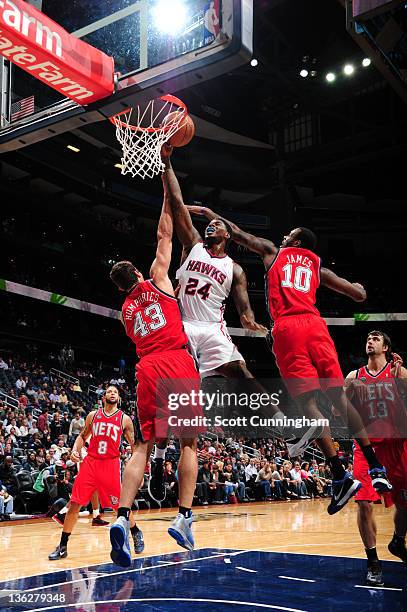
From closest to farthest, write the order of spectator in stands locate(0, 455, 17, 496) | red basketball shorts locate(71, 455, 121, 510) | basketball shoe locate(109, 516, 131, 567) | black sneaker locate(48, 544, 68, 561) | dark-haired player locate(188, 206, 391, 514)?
1. basketball shoe locate(109, 516, 131, 567)
2. dark-haired player locate(188, 206, 391, 514)
3. black sneaker locate(48, 544, 68, 561)
4. red basketball shorts locate(71, 455, 121, 510)
5. spectator in stands locate(0, 455, 17, 496)

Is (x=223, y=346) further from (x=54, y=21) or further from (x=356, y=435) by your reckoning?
(x=54, y=21)

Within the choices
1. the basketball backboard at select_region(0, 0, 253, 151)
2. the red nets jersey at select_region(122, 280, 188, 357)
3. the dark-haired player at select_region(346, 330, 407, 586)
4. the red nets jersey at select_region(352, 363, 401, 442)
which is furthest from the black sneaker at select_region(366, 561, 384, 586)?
the basketball backboard at select_region(0, 0, 253, 151)

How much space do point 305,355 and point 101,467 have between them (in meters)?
3.76

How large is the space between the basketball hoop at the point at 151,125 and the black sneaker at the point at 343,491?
247 cm

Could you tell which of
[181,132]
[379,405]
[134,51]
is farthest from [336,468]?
[134,51]

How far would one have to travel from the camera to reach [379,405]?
5660 mm

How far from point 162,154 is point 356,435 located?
236 centimetres

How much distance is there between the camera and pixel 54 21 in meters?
4.30

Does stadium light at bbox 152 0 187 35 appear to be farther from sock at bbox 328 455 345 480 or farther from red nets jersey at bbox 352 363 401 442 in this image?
red nets jersey at bbox 352 363 401 442

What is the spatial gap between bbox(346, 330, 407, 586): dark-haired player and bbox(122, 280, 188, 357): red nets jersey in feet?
5.97

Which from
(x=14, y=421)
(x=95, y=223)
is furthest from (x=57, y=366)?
(x=14, y=421)

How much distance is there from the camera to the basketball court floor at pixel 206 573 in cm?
491

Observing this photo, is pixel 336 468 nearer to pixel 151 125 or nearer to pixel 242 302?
pixel 242 302

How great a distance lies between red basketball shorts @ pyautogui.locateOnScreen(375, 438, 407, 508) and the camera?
18.7 feet
